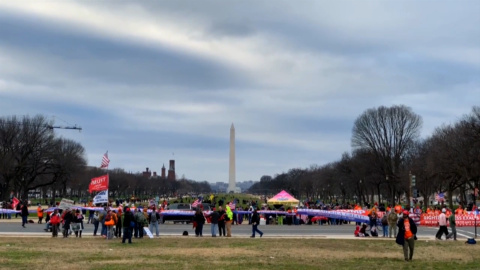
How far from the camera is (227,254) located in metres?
23.1

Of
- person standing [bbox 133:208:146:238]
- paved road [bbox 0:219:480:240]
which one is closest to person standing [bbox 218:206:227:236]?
paved road [bbox 0:219:480:240]

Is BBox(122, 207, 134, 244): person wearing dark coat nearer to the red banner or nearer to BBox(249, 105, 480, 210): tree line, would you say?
the red banner

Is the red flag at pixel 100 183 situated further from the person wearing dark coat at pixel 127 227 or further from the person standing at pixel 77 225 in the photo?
the person wearing dark coat at pixel 127 227

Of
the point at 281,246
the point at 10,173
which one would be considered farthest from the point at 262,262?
the point at 10,173

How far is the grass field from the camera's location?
65.0 feet

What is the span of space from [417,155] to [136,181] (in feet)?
329

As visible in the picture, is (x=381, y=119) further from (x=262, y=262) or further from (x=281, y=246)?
(x=262, y=262)

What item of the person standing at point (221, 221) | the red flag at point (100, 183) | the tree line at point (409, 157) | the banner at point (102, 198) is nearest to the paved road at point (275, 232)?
the person standing at point (221, 221)

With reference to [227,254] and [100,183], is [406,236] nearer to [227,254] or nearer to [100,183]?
[227,254]

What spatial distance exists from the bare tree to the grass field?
6152 cm

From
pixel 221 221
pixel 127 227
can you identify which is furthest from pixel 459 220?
pixel 127 227

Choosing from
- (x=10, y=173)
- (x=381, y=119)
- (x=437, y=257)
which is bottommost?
(x=437, y=257)

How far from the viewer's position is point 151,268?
18.7 metres

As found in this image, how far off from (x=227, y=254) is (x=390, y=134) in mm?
71461
